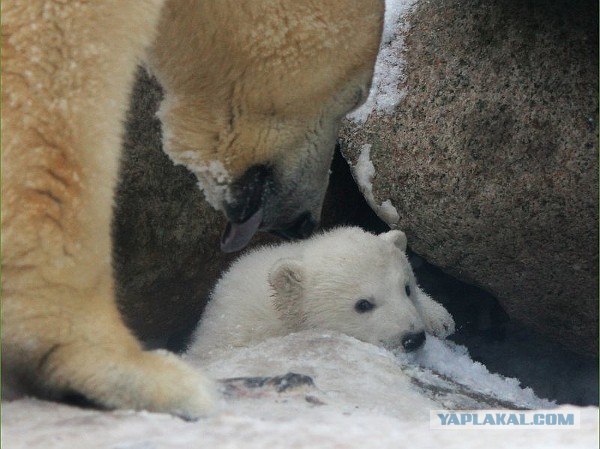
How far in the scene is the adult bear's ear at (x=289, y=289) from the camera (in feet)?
15.3

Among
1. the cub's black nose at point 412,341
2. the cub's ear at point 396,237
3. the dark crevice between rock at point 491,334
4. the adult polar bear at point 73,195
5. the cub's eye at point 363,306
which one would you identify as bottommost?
the dark crevice between rock at point 491,334

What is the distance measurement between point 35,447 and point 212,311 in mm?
3041

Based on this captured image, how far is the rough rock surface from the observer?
442cm

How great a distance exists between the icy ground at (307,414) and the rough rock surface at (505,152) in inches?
41.9

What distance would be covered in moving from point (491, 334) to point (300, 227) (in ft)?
8.63

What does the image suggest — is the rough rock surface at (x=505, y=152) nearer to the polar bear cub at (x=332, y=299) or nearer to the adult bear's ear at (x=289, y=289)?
the polar bear cub at (x=332, y=299)

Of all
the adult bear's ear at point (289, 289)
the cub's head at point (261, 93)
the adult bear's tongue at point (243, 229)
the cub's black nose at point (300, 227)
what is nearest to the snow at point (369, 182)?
the adult bear's ear at point (289, 289)

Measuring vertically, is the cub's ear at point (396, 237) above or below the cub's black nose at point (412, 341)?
above

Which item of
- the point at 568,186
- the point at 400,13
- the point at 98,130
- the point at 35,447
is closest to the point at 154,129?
the point at 400,13

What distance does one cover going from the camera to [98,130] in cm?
226

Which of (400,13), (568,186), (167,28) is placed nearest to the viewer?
(167,28)

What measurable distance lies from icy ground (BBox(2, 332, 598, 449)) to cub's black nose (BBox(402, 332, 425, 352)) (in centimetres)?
53

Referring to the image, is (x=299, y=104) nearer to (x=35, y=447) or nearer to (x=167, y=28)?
(x=167, y=28)

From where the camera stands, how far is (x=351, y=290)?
15.4ft
